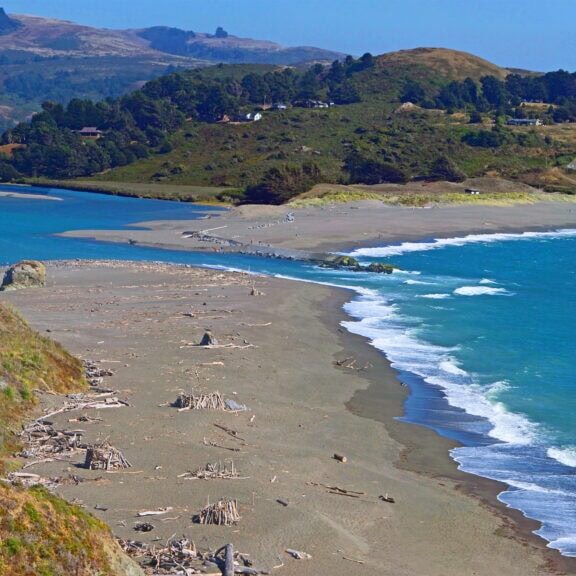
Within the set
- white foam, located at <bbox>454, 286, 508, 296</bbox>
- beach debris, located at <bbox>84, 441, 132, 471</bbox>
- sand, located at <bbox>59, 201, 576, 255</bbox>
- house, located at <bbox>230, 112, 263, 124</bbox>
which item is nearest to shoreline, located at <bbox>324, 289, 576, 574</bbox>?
beach debris, located at <bbox>84, 441, 132, 471</bbox>

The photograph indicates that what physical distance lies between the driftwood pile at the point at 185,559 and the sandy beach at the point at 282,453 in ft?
1.03

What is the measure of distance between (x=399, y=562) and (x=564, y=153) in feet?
313

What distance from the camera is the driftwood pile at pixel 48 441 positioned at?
56.8 ft

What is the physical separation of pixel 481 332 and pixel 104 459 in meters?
19.6

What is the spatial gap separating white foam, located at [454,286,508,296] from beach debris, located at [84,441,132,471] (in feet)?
91.6

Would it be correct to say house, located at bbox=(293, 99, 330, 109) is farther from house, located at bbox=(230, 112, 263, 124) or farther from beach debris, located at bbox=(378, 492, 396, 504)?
beach debris, located at bbox=(378, 492, 396, 504)

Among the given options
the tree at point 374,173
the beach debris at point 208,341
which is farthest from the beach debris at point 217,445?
the tree at point 374,173

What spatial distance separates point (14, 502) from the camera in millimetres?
11320

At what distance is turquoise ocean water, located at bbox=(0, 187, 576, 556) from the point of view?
20.7 metres

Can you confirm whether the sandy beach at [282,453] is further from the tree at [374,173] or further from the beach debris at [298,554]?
the tree at [374,173]

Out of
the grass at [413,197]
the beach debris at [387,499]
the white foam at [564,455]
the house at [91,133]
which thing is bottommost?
the beach debris at [387,499]

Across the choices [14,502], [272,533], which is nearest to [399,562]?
[272,533]

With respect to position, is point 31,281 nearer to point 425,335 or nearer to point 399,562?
point 425,335

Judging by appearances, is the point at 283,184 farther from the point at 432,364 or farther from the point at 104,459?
the point at 104,459
